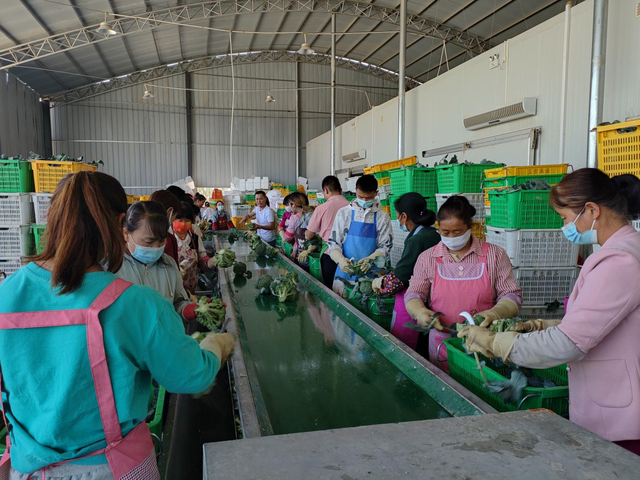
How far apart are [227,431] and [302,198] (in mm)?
4618

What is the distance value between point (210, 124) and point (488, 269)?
18.1m

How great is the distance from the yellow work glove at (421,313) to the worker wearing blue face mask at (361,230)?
1.36 metres

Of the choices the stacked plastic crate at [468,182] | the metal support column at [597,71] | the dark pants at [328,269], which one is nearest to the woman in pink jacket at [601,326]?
the dark pants at [328,269]

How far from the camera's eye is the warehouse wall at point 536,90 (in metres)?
5.11

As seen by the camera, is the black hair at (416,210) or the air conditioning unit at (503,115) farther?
the air conditioning unit at (503,115)

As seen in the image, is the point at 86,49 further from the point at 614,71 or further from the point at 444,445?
the point at 444,445

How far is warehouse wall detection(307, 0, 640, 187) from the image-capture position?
16.8ft

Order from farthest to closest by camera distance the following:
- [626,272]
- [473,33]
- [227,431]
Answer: [473,33] → [227,431] → [626,272]

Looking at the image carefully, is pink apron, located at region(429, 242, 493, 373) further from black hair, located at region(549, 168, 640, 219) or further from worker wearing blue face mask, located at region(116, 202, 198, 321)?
worker wearing blue face mask, located at region(116, 202, 198, 321)

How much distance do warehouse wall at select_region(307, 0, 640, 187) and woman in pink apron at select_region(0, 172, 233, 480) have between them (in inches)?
227

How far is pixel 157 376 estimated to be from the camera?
1134mm

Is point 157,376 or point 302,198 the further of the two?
point 302,198

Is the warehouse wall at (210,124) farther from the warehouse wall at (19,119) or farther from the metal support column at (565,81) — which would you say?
the metal support column at (565,81)

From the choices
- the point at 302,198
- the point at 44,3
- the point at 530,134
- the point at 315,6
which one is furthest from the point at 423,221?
the point at 315,6
